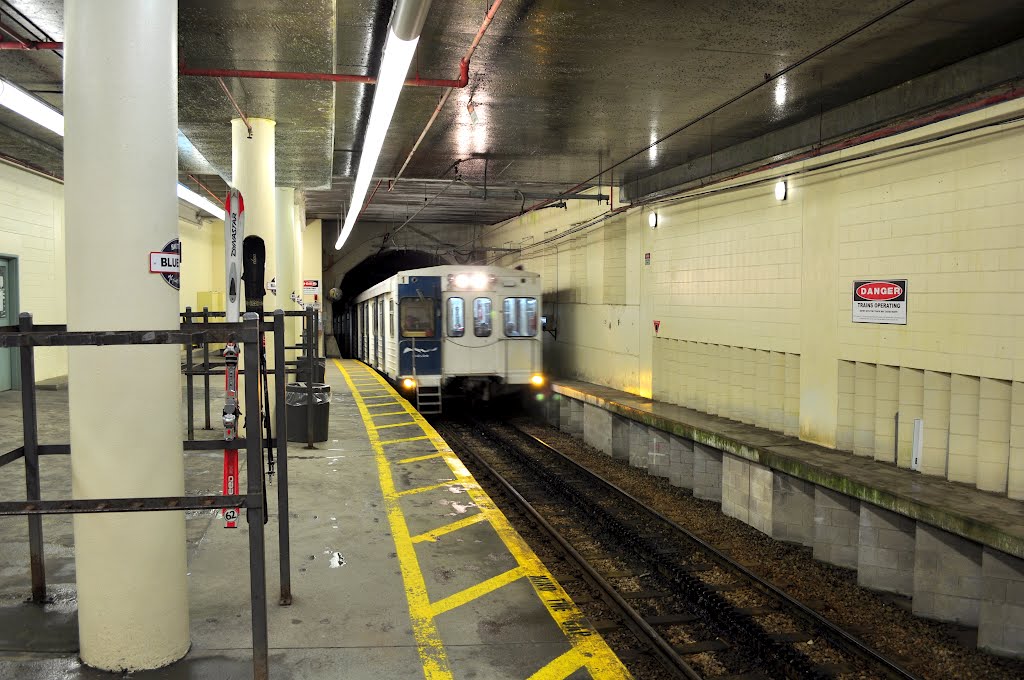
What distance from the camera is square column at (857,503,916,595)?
6980mm

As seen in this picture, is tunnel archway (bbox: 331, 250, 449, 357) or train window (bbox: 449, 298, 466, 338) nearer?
train window (bbox: 449, 298, 466, 338)

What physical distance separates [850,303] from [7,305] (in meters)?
13.4

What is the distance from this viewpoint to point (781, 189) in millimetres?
9711

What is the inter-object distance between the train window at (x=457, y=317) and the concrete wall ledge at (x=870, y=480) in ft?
14.9

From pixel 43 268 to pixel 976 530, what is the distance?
15.4 meters

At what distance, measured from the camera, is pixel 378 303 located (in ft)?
61.7

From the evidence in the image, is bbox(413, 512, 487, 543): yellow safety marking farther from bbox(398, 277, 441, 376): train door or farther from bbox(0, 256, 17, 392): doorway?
bbox(0, 256, 17, 392): doorway

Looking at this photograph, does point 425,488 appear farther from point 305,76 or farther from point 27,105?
point 27,105

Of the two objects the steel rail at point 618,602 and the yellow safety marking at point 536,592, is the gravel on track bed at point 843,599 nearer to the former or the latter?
the steel rail at point 618,602

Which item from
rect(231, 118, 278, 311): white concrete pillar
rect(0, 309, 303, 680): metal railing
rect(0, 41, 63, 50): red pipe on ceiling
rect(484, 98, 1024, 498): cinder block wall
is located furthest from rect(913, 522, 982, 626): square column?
rect(0, 41, 63, 50): red pipe on ceiling

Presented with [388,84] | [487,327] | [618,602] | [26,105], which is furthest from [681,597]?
[487,327]

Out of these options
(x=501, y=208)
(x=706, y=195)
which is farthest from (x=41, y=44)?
(x=501, y=208)

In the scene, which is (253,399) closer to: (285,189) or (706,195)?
(706,195)

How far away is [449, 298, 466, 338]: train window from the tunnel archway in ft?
50.1
